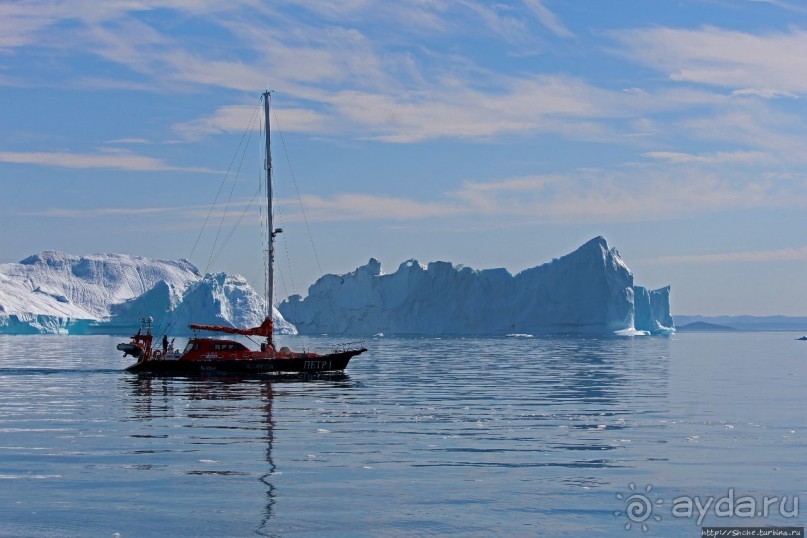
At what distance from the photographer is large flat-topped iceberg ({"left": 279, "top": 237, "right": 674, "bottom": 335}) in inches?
5458

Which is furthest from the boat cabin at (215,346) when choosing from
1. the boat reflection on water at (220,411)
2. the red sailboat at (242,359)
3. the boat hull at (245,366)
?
the boat reflection on water at (220,411)

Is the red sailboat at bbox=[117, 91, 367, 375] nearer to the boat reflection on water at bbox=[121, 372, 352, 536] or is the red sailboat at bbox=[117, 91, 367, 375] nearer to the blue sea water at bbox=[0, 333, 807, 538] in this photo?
the boat reflection on water at bbox=[121, 372, 352, 536]

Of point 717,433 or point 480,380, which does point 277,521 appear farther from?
point 480,380

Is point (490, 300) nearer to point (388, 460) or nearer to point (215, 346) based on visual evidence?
point (215, 346)

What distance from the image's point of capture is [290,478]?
697 inches

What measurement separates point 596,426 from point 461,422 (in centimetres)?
353

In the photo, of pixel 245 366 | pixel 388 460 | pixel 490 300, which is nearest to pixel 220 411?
pixel 388 460

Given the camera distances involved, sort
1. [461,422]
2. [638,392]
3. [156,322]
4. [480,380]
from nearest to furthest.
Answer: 1. [461,422]
2. [638,392]
3. [480,380]
4. [156,322]

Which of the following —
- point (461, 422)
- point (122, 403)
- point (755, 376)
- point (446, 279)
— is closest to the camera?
point (461, 422)

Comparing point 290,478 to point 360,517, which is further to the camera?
point 290,478

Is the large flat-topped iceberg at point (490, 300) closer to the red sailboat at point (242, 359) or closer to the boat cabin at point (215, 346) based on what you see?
the red sailboat at point (242, 359)

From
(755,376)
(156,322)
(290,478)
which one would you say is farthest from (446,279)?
(290,478)

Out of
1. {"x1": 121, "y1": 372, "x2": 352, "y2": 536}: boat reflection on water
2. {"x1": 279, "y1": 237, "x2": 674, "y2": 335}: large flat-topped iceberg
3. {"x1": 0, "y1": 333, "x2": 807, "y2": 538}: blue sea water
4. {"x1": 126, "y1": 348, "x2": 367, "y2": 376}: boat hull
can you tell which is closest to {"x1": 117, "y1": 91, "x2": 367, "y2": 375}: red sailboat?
{"x1": 126, "y1": 348, "x2": 367, "y2": 376}: boat hull

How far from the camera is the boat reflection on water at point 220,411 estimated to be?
1923 cm
